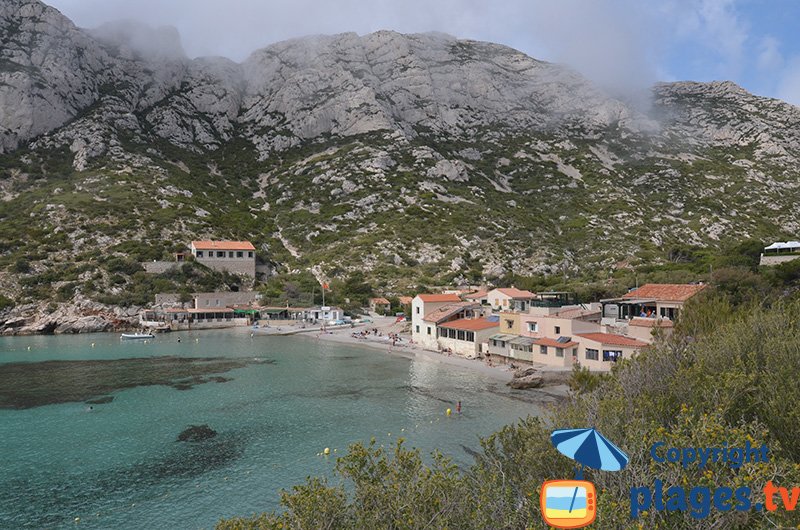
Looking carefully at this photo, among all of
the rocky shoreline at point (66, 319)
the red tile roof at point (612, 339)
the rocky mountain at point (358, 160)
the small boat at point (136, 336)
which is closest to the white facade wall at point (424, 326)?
the red tile roof at point (612, 339)

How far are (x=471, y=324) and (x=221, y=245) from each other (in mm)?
61399

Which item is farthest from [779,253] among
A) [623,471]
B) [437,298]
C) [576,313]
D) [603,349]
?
[623,471]

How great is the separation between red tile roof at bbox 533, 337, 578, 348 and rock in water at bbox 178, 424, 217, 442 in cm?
2765

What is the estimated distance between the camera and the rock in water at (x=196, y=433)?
85.8 ft

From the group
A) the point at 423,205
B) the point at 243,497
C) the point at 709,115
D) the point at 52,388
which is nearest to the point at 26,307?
the point at 52,388

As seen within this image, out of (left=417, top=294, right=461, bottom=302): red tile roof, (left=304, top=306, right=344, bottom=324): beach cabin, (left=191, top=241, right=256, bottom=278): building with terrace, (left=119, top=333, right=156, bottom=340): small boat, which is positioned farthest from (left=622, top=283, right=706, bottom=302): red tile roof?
(left=191, top=241, right=256, bottom=278): building with terrace

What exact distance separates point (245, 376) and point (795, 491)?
133 ft

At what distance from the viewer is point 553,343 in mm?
40531

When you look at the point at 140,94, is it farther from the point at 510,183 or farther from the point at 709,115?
the point at 709,115

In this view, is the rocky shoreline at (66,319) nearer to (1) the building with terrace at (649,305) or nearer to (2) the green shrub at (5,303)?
(2) the green shrub at (5,303)

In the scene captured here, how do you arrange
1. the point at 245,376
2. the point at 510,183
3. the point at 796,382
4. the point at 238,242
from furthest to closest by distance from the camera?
the point at 510,183 → the point at 238,242 → the point at 245,376 → the point at 796,382

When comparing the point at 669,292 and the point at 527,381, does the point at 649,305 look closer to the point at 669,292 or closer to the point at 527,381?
the point at 669,292

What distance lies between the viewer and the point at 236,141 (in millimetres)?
155125

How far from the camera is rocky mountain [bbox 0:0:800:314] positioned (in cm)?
9631
